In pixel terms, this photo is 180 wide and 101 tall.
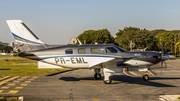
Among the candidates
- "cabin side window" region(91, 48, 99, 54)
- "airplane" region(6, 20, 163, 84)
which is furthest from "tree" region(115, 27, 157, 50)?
"cabin side window" region(91, 48, 99, 54)

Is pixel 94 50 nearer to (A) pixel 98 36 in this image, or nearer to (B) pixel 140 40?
(A) pixel 98 36

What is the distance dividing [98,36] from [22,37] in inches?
3258

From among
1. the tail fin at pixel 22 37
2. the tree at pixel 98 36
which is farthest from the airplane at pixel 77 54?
the tree at pixel 98 36

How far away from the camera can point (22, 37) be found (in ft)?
68.4

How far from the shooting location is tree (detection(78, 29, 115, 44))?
10281 cm

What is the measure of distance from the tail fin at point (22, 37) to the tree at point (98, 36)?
3183 inches

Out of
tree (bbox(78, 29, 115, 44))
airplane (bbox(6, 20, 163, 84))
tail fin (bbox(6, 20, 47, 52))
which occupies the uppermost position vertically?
tree (bbox(78, 29, 115, 44))

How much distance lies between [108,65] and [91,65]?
4.70ft

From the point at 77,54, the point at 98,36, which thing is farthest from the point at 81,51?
the point at 98,36

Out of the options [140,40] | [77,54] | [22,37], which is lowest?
[77,54]

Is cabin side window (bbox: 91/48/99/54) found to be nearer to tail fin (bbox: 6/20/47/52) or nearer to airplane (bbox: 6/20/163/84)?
airplane (bbox: 6/20/163/84)

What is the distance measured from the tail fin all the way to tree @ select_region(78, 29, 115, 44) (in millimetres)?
80838

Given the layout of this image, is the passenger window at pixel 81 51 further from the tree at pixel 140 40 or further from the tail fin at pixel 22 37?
the tree at pixel 140 40

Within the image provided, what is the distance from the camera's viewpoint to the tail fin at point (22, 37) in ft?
68.2
